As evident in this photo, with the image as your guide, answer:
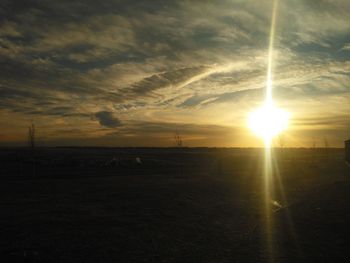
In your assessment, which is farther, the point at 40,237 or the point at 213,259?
the point at 40,237

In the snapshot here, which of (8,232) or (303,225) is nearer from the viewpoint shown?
(8,232)

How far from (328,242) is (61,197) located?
16172mm

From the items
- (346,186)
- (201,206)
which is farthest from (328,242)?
(346,186)

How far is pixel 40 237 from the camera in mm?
14664

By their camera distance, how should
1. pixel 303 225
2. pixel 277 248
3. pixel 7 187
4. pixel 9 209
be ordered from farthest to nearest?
1. pixel 7 187
2. pixel 9 209
3. pixel 303 225
4. pixel 277 248

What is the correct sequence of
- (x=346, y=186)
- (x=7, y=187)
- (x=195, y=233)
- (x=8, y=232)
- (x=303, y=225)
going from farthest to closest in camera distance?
(x=346, y=186) → (x=7, y=187) → (x=303, y=225) → (x=195, y=233) → (x=8, y=232)

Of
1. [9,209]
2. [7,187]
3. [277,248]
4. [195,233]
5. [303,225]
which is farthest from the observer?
[7,187]

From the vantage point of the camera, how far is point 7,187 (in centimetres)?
2981

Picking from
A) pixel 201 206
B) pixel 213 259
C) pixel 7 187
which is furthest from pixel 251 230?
pixel 7 187

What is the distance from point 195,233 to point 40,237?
6097 millimetres

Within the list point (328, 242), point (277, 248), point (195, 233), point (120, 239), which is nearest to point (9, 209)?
point (120, 239)

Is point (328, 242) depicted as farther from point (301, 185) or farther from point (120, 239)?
point (301, 185)

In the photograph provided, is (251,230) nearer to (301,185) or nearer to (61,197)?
(61,197)

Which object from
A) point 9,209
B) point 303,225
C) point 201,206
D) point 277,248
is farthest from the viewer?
point 201,206
